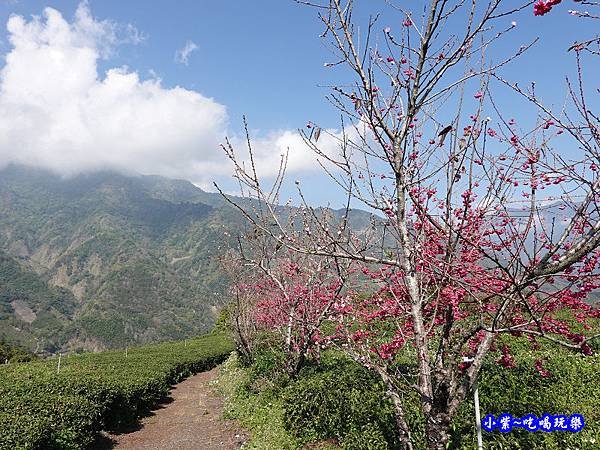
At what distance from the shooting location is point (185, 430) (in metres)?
11.0

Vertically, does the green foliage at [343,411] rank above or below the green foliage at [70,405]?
above

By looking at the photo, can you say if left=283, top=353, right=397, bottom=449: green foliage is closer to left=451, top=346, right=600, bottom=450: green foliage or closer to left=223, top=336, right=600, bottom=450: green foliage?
left=223, top=336, right=600, bottom=450: green foliage

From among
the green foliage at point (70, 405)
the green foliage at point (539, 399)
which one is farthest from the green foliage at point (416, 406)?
the green foliage at point (70, 405)

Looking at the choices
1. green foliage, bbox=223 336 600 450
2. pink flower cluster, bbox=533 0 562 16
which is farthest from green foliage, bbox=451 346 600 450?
pink flower cluster, bbox=533 0 562 16

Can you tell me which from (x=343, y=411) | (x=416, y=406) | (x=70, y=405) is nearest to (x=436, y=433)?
(x=416, y=406)

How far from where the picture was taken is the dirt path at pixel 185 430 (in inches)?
381

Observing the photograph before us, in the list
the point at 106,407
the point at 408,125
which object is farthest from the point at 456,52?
the point at 106,407

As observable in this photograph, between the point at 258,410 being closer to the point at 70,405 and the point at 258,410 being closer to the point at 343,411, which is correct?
the point at 343,411

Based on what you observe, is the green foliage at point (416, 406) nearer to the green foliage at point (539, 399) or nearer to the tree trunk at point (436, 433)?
the green foliage at point (539, 399)

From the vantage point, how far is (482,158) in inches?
129

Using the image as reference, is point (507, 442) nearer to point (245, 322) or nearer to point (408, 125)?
point (408, 125)

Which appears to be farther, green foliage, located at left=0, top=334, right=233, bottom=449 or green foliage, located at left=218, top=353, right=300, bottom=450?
green foliage, located at left=218, top=353, right=300, bottom=450

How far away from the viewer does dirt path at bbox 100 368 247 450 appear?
9.67 m

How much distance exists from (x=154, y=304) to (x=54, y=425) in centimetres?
18016
